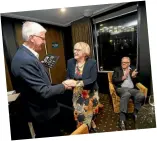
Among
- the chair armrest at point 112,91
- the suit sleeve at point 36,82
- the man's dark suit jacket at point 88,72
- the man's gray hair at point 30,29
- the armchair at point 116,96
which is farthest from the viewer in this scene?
the chair armrest at point 112,91

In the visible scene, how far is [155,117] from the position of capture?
239 cm

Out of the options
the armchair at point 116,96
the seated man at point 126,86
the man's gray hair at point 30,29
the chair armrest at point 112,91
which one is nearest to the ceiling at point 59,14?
the man's gray hair at point 30,29

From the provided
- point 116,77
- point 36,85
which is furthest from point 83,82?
point 36,85

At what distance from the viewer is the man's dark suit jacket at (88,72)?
2.41 m


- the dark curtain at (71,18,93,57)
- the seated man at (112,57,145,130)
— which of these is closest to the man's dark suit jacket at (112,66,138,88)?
the seated man at (112,57,145,130)

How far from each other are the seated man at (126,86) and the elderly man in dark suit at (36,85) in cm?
77

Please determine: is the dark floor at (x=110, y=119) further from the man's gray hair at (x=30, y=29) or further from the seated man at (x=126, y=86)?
the man's gray hair at (x=30, y=29)

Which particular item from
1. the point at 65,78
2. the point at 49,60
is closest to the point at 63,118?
the point at 65,78

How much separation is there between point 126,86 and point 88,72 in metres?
0.63

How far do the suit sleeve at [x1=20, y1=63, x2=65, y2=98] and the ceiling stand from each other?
2.17 feet

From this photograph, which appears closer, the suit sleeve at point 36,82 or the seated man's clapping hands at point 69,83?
the suit sleeve at point 36,82

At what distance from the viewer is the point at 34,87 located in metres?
2.18

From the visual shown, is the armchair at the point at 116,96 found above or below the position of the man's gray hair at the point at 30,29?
below

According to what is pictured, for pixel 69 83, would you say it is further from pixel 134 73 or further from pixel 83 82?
pixel 134 73
